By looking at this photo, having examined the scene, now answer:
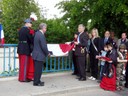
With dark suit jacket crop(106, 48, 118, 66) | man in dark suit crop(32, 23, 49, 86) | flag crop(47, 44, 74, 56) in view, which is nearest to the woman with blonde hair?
flag crop(47, 44, 74, 56)

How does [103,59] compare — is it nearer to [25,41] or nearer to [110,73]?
[110,73]

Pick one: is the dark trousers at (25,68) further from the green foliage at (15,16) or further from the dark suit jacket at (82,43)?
the green foliage at (15,16)

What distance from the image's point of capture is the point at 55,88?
372 inches

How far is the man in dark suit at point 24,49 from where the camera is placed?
9.76 m

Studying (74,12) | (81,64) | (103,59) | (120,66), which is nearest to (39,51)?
(81,64)

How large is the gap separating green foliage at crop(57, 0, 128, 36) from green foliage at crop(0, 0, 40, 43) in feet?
13.3

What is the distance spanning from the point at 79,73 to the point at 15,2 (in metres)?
8.25

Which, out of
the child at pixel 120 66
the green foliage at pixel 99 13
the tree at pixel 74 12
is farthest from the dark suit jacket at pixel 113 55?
the tree at pixel 74 12

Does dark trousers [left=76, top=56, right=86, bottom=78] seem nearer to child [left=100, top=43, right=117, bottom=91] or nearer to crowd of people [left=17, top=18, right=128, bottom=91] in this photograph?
crowd of people [left=17, top=18, right=128, bottom=91]

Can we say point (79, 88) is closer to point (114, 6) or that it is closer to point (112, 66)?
point (112, 66)

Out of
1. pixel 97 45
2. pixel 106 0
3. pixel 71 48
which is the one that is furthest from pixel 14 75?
pixel 106 0

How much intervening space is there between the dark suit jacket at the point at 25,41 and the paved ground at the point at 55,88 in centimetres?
96

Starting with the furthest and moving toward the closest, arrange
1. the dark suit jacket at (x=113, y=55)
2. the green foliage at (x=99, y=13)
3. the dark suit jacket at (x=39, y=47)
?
the green foliage at (x=99, y=13), the dark suit jacket at (x=113, y=55), the dark suit jacket at (x=39, y=47)

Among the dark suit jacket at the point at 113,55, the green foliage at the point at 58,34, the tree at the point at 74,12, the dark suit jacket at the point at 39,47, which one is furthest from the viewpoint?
the green foliage at the point at 58,34
